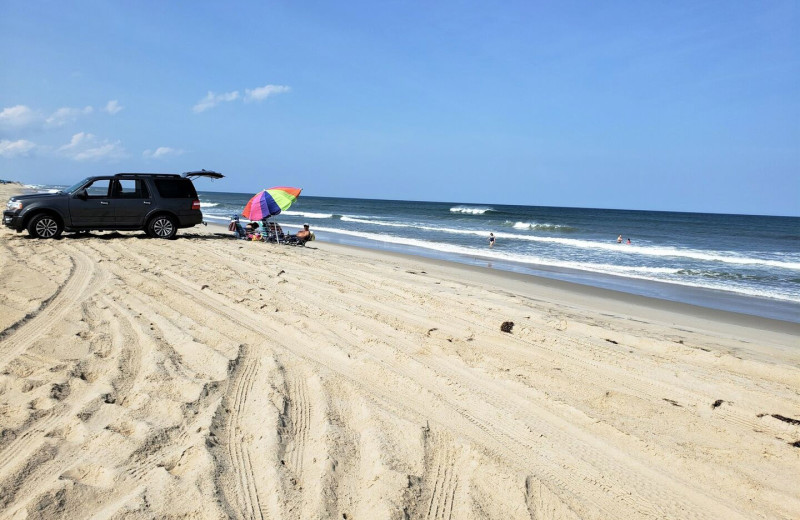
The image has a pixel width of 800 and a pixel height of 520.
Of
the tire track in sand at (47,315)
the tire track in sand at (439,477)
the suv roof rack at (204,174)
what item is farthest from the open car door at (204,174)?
the tire track in sand at (439,477)

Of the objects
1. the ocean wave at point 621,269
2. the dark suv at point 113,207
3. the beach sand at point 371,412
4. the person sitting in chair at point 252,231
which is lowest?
the ocean wave at point 621,269

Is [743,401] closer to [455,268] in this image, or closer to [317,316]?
[317,316]

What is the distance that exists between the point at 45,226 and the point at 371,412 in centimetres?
1205

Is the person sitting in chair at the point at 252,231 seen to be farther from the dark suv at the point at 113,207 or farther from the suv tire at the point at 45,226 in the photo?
the suv tire at the point at 45,226

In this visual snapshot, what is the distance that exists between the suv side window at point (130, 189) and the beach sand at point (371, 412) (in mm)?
6596

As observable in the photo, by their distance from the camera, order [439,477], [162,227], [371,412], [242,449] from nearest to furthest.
Result: 1. [439,477]
2. [242,449]
3. [371,412]
4. [162,227]

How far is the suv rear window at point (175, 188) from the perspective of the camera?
43.3ft

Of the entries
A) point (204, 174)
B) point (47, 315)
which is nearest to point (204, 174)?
point (204, 174)

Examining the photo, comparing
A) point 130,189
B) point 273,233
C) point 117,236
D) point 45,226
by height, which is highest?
point 130,189

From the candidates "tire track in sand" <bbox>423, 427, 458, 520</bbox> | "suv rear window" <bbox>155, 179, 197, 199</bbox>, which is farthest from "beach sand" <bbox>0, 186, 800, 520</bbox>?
"suv rear window" <bbox>155, 179, 197, 199</bbox>

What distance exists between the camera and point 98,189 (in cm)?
1266

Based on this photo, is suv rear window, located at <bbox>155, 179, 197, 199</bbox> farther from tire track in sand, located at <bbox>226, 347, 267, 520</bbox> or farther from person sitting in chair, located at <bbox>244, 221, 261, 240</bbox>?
tire track in sand, located at <bbox>226, 347, 267, 520</bbox>

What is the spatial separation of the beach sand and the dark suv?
625 cm

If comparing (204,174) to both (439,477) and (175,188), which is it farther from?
(439,477)
